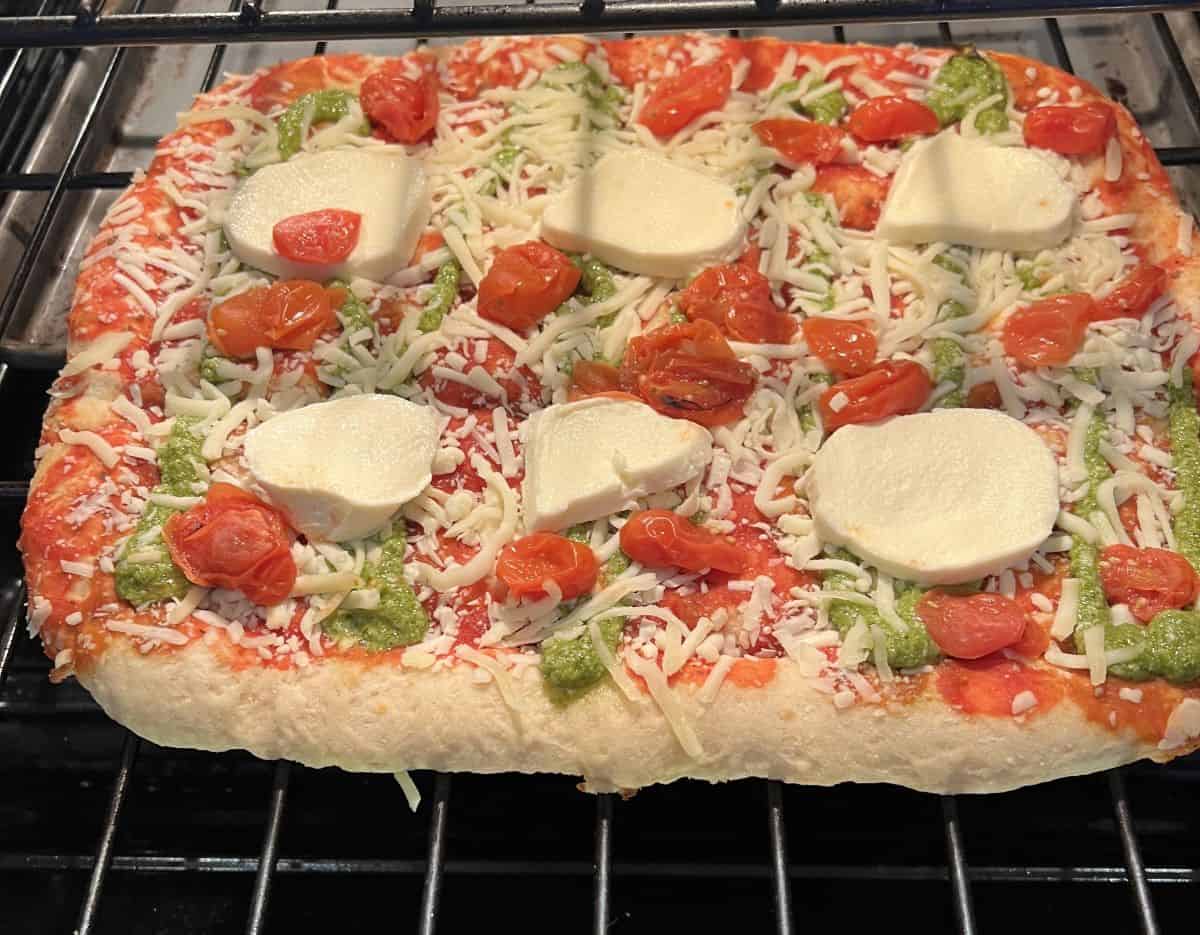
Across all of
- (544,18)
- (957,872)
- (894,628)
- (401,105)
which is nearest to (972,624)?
(894,628)

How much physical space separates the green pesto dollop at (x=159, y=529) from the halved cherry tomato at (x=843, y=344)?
1.43m

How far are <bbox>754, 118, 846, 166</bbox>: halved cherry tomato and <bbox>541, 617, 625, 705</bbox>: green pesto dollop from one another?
4.85 feet

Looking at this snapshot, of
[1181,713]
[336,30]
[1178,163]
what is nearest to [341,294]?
[336,30]

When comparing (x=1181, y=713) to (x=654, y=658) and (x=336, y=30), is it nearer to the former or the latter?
(x=654, y=658)

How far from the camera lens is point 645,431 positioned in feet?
8.30

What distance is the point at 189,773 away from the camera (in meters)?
2.79

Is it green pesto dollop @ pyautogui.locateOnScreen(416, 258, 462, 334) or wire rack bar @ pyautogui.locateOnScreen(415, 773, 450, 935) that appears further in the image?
green pesto dollop @ pyautogui.locateOnScreen(416, 258, 462, 334)

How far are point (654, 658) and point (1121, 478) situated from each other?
108 cm

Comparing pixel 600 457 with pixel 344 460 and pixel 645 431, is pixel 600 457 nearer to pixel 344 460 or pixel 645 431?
pixel 645 431

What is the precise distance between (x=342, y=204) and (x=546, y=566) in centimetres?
117

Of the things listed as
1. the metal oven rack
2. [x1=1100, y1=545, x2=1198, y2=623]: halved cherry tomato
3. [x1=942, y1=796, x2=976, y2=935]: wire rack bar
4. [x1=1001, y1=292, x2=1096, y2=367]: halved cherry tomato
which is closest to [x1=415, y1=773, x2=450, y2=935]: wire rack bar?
the metal oven rack

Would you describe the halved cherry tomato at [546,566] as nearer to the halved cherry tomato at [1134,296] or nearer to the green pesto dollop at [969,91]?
the halved cherry tomato at [1134,296]

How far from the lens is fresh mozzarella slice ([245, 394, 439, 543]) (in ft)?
8.03

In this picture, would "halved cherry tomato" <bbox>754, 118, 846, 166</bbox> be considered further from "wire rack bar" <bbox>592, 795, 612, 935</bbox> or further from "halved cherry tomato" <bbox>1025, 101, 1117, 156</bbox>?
"wire rack bar" <bbox>592, 795, 612, 935</bbox>
